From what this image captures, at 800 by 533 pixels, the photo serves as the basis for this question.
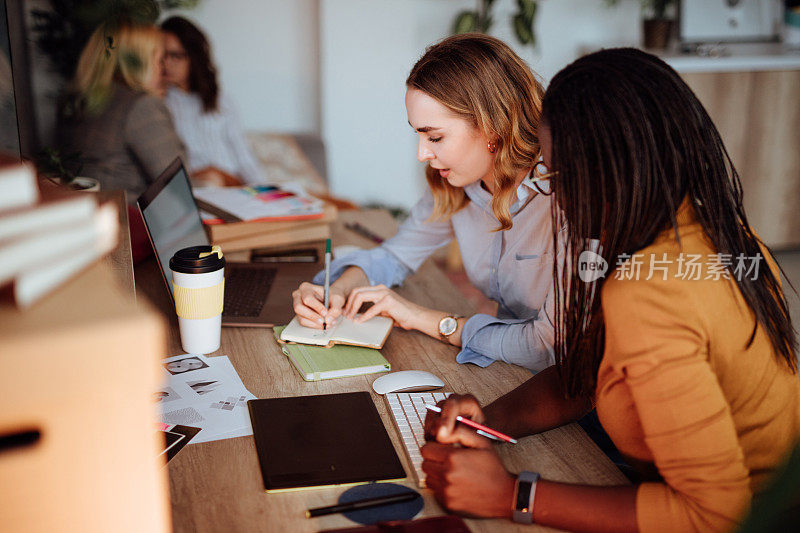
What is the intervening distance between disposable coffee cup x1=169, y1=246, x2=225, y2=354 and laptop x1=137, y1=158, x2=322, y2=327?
114mm

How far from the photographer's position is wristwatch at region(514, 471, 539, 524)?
842 millimetres

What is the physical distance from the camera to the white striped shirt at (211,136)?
11.4 ft

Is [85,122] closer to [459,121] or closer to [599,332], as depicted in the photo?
[459,121]

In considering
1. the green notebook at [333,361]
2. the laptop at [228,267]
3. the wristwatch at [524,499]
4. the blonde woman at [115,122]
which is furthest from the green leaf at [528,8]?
the wristwatch at [524,499]

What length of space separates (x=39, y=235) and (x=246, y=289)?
3.38ft

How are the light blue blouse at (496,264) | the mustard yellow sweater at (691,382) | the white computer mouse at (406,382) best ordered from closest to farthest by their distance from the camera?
the mustard yellow sweater at (691,382)
the white computer mouse at (406,382)
the light blue blouse at (496,264)

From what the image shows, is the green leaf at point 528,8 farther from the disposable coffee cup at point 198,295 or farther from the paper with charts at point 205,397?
the paper with charts at point 205,397

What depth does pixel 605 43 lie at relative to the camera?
4.11 m

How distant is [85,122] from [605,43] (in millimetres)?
3000

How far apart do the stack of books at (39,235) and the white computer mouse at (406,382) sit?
61cm

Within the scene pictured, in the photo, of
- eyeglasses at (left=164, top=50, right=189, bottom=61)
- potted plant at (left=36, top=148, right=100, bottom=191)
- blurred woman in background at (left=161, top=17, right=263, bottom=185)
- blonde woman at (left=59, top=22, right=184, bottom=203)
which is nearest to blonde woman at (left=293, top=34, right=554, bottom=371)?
potted plant at (left=36, top=148, right=100, bottom=191)

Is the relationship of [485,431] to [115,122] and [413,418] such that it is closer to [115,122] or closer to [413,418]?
[413,418]

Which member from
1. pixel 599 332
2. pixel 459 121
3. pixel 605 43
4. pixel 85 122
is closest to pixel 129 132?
pixel 85 122

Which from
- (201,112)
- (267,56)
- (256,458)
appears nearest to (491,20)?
(267,56)
